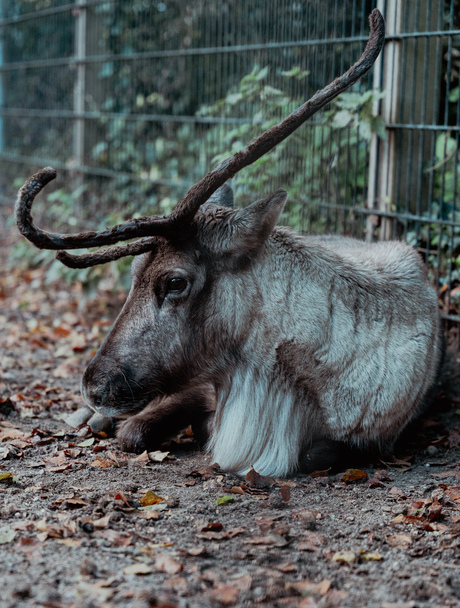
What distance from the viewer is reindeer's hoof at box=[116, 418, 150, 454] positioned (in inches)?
149

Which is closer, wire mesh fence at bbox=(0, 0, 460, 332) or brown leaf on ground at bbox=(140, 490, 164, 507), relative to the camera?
brown leaf on ground at bbox=(140, 490, 164, 507)

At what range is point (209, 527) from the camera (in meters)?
2.83

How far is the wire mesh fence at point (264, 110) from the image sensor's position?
5152 mm

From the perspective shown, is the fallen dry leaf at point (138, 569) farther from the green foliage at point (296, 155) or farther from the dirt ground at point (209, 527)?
the green foliage at point (296, 155)

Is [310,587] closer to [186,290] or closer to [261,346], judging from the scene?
[261,346]

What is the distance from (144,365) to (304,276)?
87 centimetres

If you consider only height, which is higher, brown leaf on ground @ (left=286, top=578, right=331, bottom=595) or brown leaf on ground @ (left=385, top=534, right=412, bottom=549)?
brown leaf on ground @ (left=286, top=578, right=331, bottom=595)

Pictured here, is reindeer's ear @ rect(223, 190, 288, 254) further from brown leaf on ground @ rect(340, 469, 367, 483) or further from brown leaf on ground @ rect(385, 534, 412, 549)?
brown leaf on ground @ rect(385, 534, 412, 549)

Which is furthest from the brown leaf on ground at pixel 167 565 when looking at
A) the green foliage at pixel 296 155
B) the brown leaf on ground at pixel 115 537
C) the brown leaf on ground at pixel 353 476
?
the green foliage at pixel 296 155

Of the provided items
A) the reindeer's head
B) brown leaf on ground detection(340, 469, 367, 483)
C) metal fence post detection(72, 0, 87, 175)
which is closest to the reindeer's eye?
the reindeer's head

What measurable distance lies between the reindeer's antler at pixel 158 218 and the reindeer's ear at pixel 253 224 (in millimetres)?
178

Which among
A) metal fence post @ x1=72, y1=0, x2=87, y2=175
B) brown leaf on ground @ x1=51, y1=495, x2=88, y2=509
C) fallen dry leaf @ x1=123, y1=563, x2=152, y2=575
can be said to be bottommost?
brown leaf on ground @ x1=51, y1=495, x2=88, y2=509

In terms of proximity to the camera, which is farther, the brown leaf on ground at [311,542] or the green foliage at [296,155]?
the green foliage at [296,155]

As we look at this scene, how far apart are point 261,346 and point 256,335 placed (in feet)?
0.19
